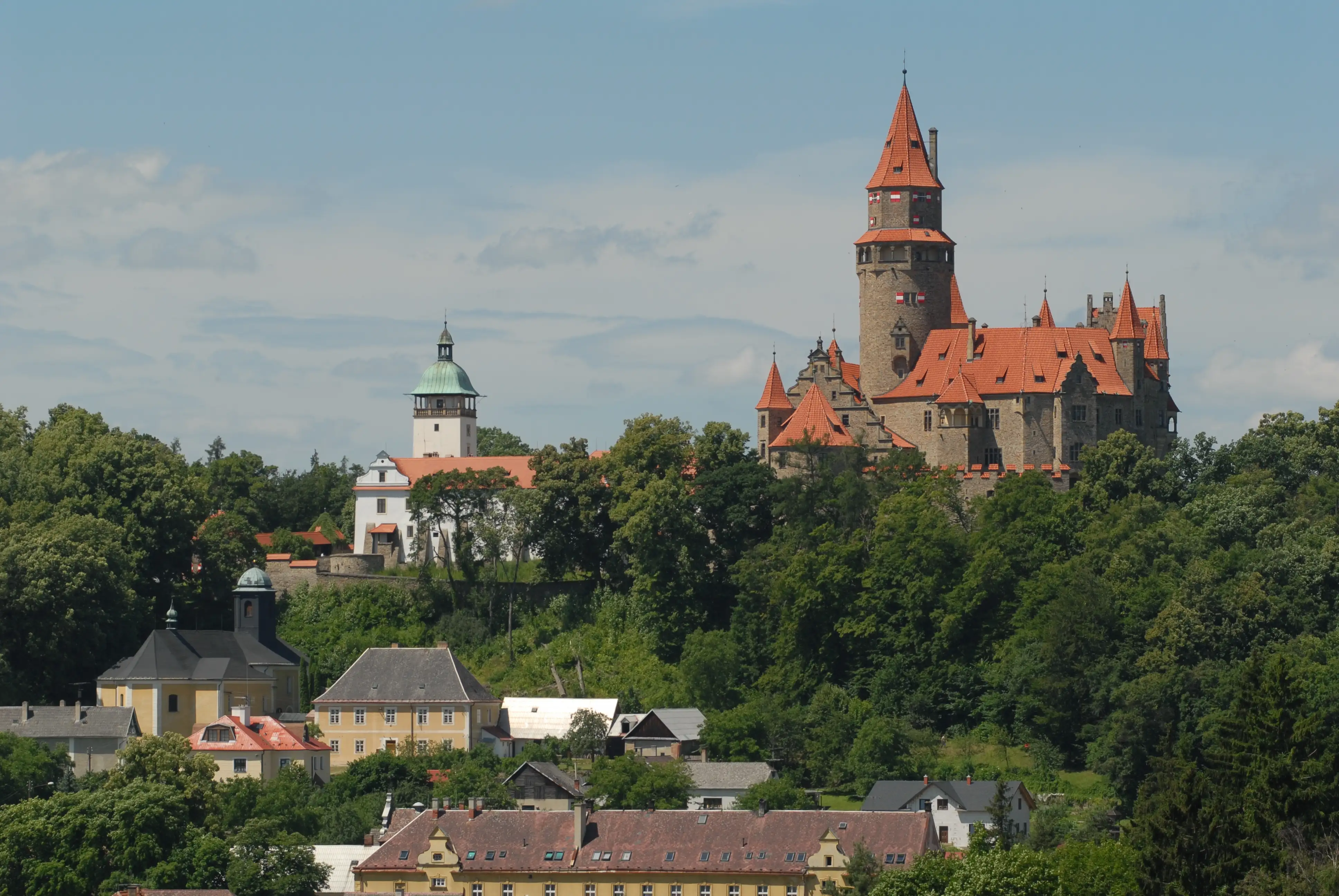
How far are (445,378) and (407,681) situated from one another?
117 ft

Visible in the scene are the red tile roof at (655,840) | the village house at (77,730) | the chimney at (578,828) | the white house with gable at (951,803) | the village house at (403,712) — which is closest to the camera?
the red tile roof at (655,840)

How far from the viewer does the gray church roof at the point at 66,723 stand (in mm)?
93188

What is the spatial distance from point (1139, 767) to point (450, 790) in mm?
20186

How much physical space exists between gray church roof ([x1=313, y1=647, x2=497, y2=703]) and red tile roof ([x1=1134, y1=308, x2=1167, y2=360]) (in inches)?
1144

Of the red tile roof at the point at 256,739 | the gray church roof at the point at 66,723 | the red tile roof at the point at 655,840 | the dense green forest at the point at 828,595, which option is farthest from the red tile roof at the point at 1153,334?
the gray church roof at the point at 66,723

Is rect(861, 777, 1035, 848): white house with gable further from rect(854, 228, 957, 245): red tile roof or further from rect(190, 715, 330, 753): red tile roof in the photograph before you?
Answer: rect(854, 228, 957, 245): red tile roof

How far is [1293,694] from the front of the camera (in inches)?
3044

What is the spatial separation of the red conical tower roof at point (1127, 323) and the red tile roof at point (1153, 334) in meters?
0.29

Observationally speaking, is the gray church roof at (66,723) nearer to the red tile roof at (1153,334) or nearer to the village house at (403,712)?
the village house at (403,712)

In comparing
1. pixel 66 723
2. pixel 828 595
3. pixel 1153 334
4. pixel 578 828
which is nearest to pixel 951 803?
pixel 578 828

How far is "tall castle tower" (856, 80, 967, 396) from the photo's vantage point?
112125mm

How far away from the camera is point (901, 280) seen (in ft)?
369

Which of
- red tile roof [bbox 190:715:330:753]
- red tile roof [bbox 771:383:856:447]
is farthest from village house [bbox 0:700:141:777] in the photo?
red tile roof [bbox 771:383:856:447]

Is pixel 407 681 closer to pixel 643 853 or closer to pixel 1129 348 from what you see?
pixel 643 853
